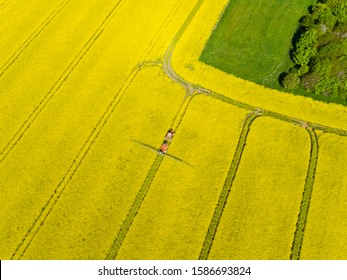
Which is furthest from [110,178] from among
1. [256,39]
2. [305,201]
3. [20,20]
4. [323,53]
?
[323,53]

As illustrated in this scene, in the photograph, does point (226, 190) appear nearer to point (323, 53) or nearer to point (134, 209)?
point (134, 209)

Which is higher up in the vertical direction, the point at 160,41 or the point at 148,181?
the point at 160,41

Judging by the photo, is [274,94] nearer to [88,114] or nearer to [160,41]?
[160,41]

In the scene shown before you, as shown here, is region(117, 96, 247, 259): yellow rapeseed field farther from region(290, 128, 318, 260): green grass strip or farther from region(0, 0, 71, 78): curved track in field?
region(0, 0, 71, 78): curved track in field
